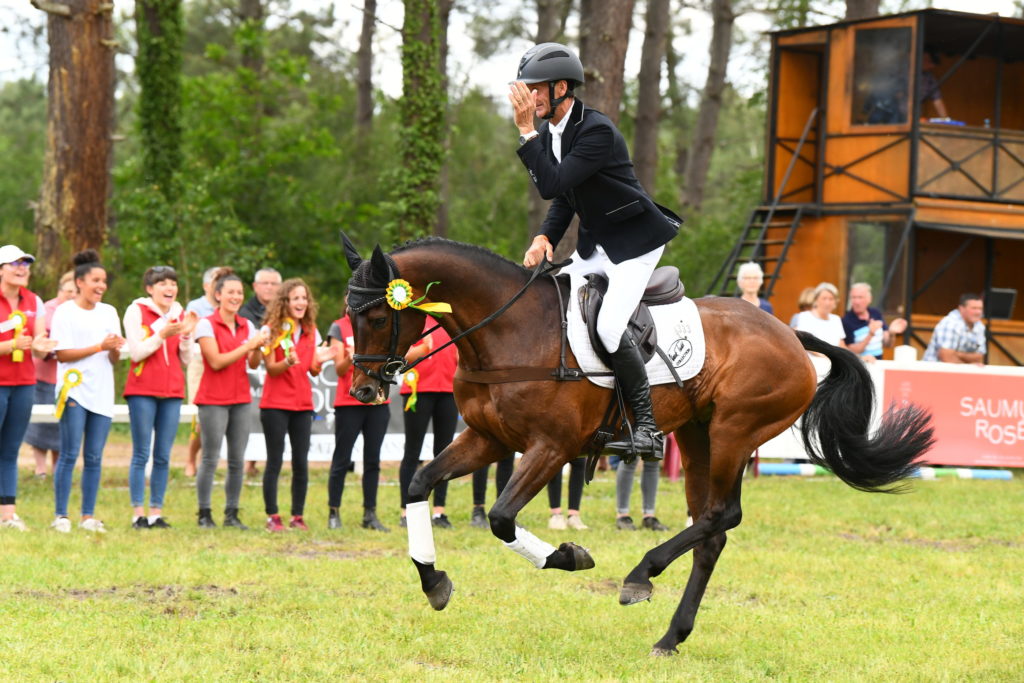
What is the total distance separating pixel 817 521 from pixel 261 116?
815 inches

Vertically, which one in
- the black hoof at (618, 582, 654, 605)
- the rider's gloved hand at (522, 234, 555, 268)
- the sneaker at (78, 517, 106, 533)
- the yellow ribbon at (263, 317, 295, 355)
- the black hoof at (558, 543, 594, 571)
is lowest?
the sneaker at (78, 517, 106, 533)

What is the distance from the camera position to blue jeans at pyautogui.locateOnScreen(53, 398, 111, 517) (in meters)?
10.3

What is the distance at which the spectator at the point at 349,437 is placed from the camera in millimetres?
11328

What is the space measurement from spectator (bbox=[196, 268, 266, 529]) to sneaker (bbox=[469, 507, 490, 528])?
2.02 metres

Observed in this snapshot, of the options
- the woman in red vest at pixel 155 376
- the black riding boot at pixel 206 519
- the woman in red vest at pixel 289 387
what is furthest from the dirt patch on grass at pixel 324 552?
the woman in red vest at pixel 155 376

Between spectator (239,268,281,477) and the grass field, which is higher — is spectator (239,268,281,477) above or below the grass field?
above

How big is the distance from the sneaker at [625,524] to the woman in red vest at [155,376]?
12.9 feet

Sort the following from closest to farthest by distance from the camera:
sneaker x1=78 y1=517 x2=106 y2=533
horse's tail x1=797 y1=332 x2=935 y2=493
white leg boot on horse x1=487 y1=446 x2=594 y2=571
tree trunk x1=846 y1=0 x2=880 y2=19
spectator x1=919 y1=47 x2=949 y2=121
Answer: white leg boot on horse x1=487 y1=446 x2=594 y2=571
horse's tail x1=797 y1=332 x2=935 y2=493
sneaker x1=78 y1=517 x2=106 y2=533
spectator x1=919 y1=47 x2=949 y2=121
tree trunk x1=846 y1=0 x2=880 y2=19

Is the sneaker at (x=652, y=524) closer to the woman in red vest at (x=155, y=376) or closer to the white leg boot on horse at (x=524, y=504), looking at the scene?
the woman in red vest at (x=155, y=376)

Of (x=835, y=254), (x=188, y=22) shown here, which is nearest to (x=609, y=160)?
(x=835, y=254)

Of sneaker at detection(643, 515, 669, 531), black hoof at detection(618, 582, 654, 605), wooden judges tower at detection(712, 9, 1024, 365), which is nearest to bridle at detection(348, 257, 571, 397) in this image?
black hoof at detection(618, 582, 654, 605)

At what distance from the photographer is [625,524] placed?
460 inches

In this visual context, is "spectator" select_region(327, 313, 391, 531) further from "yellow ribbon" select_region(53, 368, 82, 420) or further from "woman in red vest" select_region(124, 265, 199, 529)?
"yellow ribbon" select_region(53, 368, 82, 420)

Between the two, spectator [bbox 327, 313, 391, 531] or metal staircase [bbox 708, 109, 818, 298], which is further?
metal staircase [bbox 708, 109, 818, 298]
